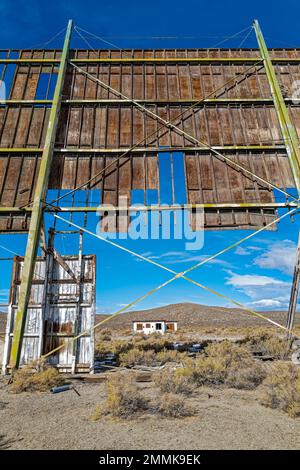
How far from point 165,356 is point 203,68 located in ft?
43.1

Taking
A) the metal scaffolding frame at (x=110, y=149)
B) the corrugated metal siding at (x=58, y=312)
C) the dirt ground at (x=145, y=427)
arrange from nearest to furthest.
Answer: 1. the dirt ground at (x=145, y=427)
2. the metal scaffolding frame at (x=110, y=149)
3. the corrugated metal siding at (x=58, y=312)

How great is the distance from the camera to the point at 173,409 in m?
6.02

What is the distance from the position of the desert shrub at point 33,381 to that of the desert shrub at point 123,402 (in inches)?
95.7

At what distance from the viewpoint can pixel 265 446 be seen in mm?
4590

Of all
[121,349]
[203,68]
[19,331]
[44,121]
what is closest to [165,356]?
[121,349]

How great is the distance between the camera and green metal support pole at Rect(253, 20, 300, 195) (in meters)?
10.9

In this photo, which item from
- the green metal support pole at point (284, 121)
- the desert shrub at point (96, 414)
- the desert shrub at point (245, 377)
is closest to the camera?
the desert shrub at point (96, 414)

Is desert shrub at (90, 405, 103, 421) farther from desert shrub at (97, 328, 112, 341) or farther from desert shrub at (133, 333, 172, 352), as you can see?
desert shrub at (97, 328, 112, 341)

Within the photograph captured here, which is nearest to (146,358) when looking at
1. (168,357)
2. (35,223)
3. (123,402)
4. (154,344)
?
(168,357)

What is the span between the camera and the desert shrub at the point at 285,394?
604cm

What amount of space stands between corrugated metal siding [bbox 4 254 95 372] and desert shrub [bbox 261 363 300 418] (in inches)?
234

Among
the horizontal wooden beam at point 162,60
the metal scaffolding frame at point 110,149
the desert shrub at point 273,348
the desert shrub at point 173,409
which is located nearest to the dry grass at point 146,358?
the desert shrub at point 273,348

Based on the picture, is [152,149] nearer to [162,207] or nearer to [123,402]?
[162,207]

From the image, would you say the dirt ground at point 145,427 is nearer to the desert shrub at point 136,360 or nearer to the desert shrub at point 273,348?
the desert shrub at point 136,360
